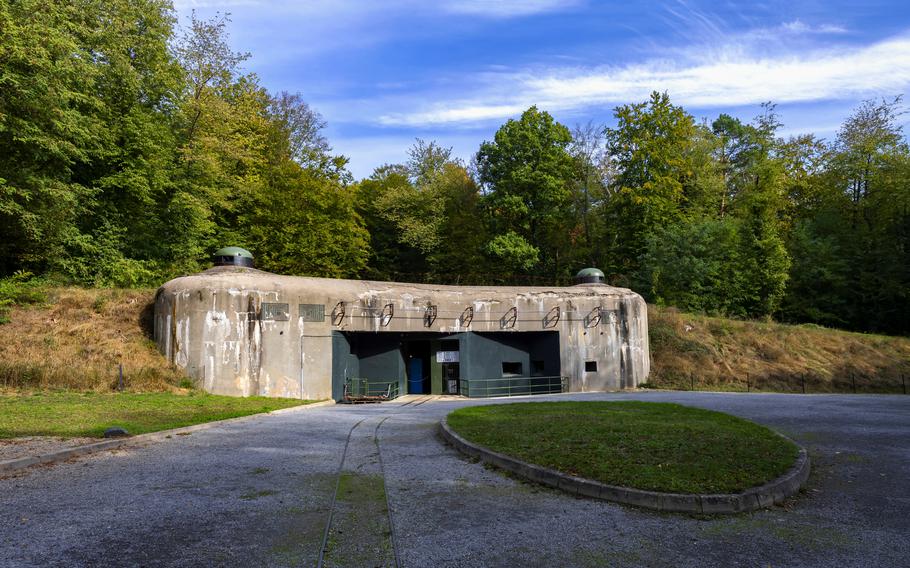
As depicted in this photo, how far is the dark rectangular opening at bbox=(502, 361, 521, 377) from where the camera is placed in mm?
27500

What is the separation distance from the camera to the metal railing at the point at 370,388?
77.8ft

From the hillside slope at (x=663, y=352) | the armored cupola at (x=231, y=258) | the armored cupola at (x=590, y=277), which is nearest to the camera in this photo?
the hillside slope at (x=663, y=352)

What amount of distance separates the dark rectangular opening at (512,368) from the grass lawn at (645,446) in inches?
528

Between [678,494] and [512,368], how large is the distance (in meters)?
21.3

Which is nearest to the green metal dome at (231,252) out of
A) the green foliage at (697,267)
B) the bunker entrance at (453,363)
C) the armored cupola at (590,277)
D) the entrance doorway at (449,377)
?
the bunker entrance at (453,363)

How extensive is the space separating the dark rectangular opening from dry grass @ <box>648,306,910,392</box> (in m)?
6.63

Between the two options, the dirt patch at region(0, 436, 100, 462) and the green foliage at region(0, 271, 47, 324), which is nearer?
the dirt patch at region(0, 436, 100, 462)

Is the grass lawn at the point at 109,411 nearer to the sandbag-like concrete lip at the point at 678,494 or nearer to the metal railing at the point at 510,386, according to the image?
the sandbag-like concrete lip at the point at 678,494

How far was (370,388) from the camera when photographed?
1001 inches

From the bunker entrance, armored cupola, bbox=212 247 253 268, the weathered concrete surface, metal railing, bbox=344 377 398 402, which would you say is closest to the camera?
the weathered concrete surface

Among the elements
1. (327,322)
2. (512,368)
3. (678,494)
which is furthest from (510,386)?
(678,494)

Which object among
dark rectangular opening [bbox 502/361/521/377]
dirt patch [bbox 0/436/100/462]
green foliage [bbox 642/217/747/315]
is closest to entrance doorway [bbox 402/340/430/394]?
dark rectangular opening [bbox 502/361/521/377]

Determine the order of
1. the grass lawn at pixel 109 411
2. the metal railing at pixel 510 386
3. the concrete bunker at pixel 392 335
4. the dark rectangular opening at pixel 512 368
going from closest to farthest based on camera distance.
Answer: the grass lawn at pixel 109 411 < the concrete bunker at pixel 392 335 < the metal railing at pixel 510 386 < the dark rectangular opening at pixel 512 368

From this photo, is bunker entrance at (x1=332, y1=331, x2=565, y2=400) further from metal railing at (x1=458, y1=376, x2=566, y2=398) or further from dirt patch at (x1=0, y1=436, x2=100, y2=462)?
dirt patch at (x1=0, y1=436, x2=100, y2=462)
